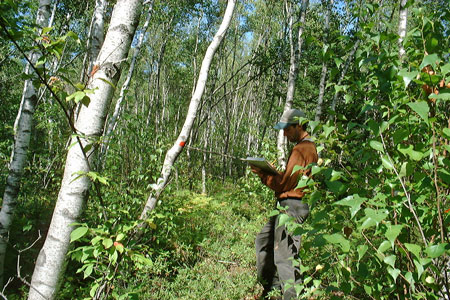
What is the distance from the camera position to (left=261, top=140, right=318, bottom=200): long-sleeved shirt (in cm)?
263

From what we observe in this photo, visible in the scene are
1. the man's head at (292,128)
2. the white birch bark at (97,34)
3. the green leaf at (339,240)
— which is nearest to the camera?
the green leaf at (339,240)

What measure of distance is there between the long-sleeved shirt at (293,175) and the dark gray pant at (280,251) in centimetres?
9

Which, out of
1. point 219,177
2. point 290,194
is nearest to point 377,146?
point 290,194

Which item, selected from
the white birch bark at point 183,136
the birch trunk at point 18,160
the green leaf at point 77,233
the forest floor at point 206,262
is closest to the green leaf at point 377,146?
the green leaf at point 77,233

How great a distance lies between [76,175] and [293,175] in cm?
187

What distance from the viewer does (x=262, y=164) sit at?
8.46 ft

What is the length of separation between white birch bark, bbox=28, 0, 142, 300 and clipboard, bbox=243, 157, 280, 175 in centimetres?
127

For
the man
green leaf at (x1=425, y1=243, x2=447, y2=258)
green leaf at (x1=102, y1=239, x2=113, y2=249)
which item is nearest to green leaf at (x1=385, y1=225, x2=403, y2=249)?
green leaf at (x1=425, y1=243, x2=447, y2=258)

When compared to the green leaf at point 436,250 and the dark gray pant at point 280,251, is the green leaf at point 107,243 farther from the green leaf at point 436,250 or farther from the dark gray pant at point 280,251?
the dark gray pant at point 280,251

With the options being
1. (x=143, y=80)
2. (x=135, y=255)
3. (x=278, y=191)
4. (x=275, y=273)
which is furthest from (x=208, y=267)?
(x=143, y=80)

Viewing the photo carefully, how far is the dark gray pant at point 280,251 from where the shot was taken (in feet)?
8.63

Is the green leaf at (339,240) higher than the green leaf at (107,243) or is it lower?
higher

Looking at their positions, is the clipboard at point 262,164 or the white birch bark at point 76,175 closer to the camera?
the white birch bark at point 76,175

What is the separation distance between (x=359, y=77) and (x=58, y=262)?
2011 millimetres
